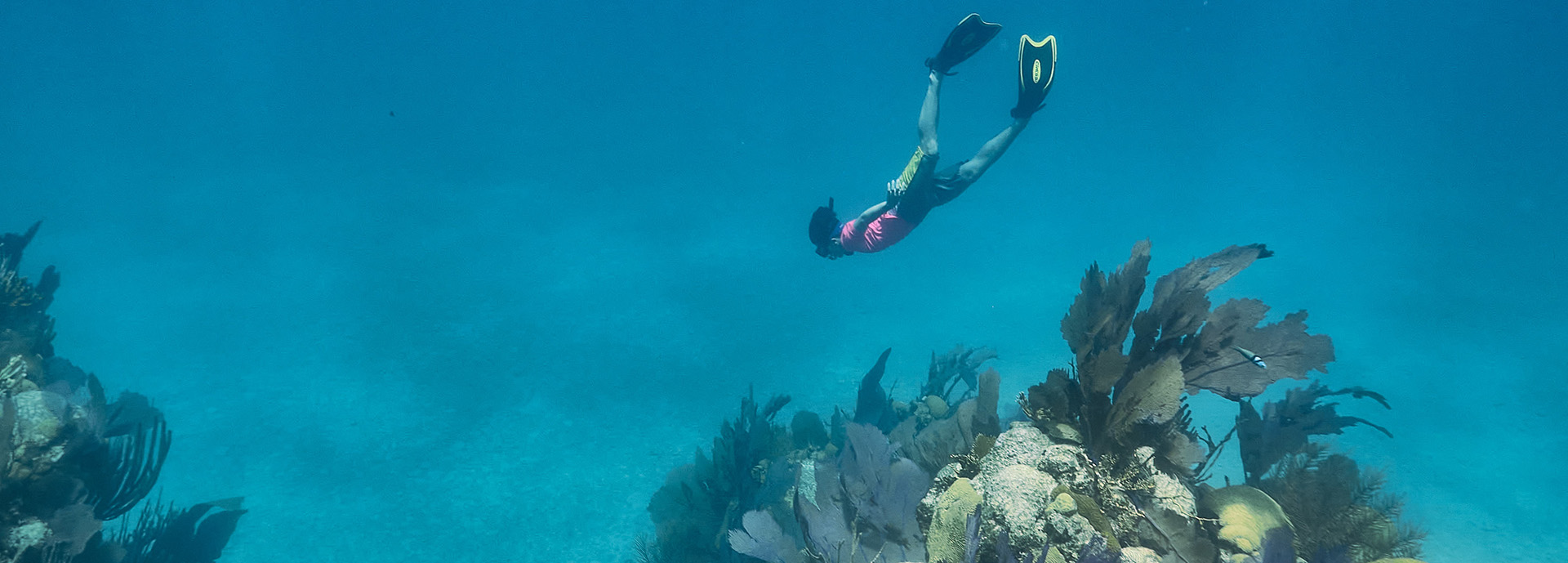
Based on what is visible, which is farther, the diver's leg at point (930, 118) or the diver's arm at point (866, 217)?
the diver's arm at point (866, 217)

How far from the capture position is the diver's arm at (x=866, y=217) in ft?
24.6

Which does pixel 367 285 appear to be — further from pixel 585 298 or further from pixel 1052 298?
pixel 1052 298

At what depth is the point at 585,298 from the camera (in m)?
13.6

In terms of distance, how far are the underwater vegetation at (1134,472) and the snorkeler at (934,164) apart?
133 inches

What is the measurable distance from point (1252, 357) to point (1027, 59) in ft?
13.2

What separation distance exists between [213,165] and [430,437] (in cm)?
2866

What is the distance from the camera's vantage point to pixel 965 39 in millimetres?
6922

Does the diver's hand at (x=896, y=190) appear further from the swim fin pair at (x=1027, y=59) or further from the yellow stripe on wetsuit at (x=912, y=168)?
the swim fin pair at (x=1027, y=59)

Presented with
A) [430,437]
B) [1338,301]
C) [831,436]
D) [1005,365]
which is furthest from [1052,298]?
[430,437]

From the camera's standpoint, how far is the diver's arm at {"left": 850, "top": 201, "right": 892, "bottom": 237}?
7504 mm

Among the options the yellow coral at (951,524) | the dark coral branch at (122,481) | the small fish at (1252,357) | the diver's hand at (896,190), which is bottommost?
the yellow coral at (951,524)

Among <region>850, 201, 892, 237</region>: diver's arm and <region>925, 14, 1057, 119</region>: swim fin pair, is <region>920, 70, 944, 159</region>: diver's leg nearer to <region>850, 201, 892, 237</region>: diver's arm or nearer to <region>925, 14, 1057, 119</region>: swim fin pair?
<region>925, 14, 1057, 119</region>: swim fin pair

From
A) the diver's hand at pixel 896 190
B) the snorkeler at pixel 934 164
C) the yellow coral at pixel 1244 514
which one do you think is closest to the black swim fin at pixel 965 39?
the snorkeler at pixel 934 164

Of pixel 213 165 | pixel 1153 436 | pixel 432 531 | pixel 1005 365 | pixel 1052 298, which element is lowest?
pixel 1153 436
